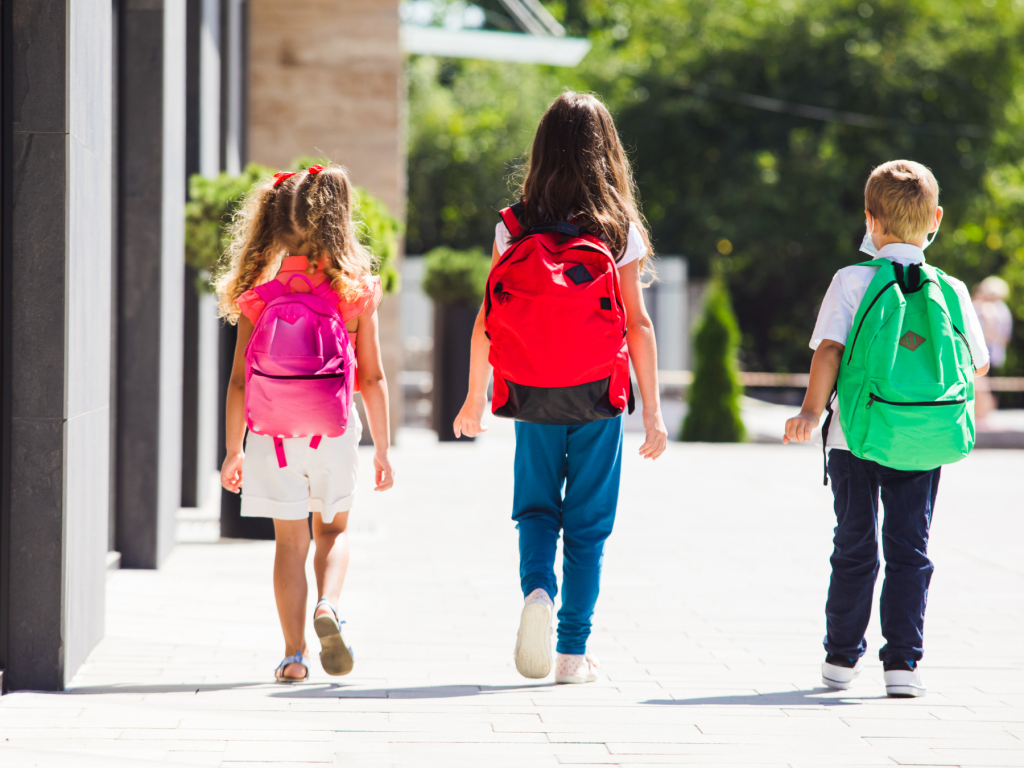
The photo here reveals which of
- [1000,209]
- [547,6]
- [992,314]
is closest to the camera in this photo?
[992,314]

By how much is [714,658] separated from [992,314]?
42.6 ft

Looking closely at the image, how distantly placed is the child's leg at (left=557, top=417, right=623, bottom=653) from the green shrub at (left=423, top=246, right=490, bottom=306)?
34.8ft

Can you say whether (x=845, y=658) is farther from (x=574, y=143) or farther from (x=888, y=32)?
(x=888, y=32)

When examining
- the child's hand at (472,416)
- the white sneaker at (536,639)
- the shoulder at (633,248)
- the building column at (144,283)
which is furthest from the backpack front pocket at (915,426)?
the building column at (144,283)

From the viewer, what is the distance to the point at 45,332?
3783 mm

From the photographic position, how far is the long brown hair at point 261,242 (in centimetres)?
396

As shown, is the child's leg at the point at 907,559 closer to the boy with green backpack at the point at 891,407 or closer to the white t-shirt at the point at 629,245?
the boy with green backpack at the point at 891,407

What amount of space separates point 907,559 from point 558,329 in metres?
1.39

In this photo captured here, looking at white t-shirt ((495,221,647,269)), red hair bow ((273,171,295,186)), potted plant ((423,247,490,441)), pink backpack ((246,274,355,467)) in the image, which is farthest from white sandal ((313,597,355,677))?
potted plant ((423,247,490,441))

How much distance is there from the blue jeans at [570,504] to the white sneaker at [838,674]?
83 centimetres

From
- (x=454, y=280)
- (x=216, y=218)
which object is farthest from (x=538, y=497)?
(x=454, y=280)

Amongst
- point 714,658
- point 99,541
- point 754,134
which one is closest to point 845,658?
point 714,658

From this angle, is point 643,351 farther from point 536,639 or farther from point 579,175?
point 536,639

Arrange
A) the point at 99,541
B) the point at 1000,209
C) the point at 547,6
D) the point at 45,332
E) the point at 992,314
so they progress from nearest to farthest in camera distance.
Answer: the point at 45,332 → the point at 99,541 → the point at 992,314 → the point at 1000,209 → the point at 547,6
